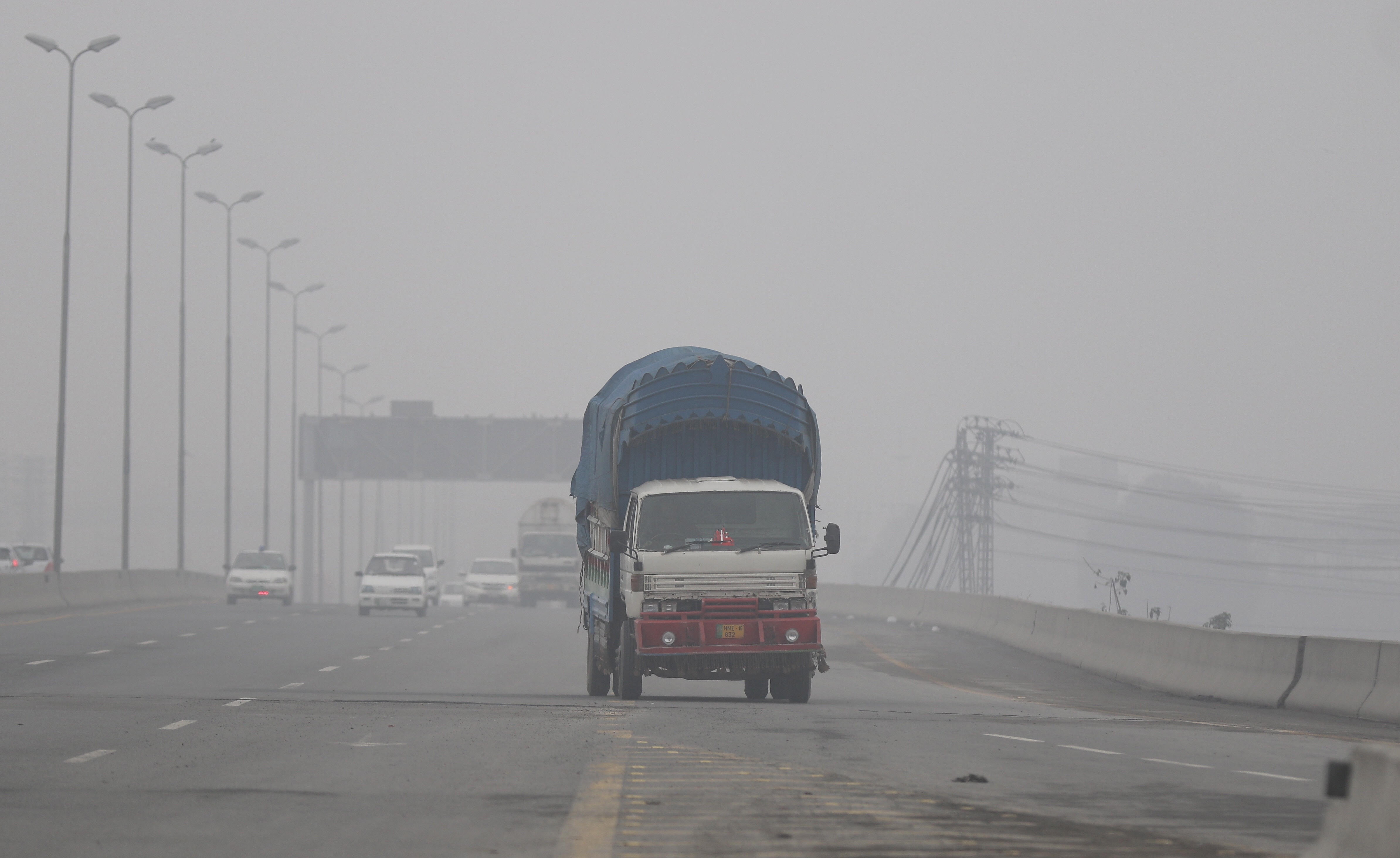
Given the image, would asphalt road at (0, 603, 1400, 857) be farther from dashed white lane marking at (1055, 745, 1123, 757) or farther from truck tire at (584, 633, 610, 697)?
truck tire at (584, 633, 610, 697)

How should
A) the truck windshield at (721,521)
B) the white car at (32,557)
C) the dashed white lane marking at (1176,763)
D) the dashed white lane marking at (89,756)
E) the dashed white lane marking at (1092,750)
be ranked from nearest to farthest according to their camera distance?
1. the dashed white lane marking at (89,756)
2. the dashed white lane marking at (1176,763)
3. the dashed white lane marking at (1092,750)
4. the truck windshield at (721,521)
5. the white car at (32,557)

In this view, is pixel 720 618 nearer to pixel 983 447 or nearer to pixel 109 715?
pixel 109 715

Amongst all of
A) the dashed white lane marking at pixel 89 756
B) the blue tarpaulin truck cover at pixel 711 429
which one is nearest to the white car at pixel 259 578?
the blue tarpaulin truck cover at pixel 711 429

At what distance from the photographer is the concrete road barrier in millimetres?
6156

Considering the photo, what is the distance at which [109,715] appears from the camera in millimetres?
16266

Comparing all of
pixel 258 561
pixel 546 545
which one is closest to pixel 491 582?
pixel 546 545

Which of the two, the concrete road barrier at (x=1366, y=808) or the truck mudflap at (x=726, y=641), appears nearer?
the concrete road barrier at (x=1366, y=808)

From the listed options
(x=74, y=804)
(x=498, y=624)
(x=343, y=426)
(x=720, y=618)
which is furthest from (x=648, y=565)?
(x=343, y=426)

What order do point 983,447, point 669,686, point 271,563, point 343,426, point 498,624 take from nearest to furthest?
point 669,686, point 498,624, point 271,563, point 983,447, point 343,426

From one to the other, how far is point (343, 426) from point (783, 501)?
3420 inches

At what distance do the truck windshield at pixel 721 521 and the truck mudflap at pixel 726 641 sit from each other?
0.65 m

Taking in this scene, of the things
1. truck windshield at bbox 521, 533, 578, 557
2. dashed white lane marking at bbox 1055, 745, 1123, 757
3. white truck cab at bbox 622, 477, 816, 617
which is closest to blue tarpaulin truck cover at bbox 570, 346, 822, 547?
white truck cab at bbox 622, 477, 816, 617

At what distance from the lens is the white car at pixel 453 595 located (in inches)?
3720

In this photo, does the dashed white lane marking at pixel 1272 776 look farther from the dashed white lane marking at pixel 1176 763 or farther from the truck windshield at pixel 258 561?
the truck windshield at pixel 258 561
